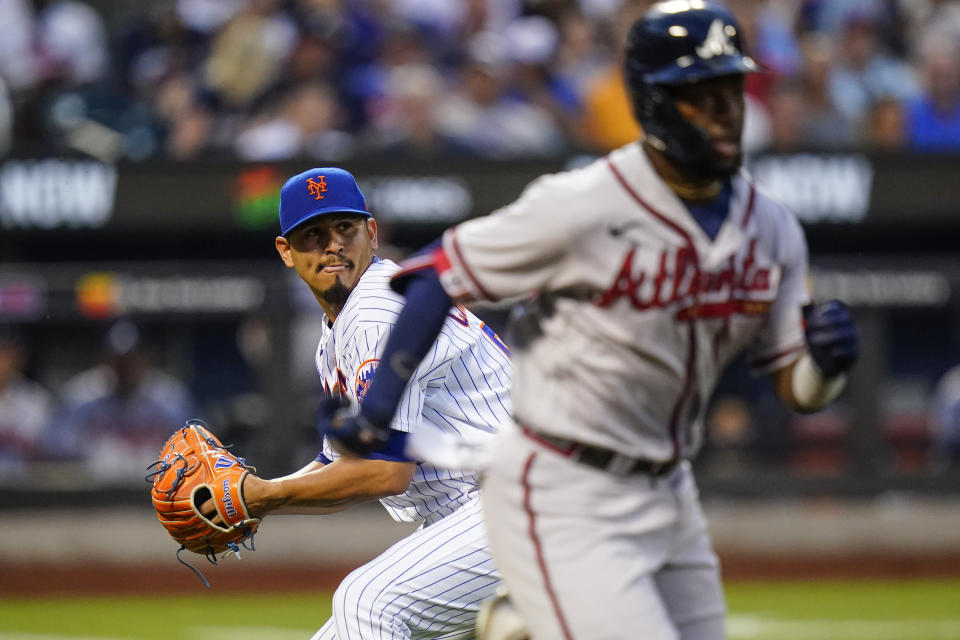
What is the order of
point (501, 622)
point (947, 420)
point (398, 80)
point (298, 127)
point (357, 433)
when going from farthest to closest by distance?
point (398, 80)
point (298, 127)
point (947, 420)
point (501, 622)
point (357, 433)

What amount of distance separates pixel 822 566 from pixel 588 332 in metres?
6.26

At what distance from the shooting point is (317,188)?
395 cm

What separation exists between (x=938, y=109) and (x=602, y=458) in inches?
300

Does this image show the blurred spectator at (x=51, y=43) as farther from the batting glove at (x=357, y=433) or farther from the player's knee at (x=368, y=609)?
the batting glove at (x=357, y=433)

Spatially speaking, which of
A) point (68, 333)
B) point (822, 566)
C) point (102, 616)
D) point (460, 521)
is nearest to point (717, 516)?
point (822, 566)

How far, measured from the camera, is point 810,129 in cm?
965

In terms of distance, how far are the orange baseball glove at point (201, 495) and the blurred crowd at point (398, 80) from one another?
5316 millimetres

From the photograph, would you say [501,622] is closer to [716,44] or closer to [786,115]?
[716,44]

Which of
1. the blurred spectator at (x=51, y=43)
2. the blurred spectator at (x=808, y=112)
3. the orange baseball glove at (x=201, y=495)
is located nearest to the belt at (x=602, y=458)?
the orange baseball glove at (x=201, y=495)

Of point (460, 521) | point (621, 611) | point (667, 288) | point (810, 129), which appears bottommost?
point (621, 611)

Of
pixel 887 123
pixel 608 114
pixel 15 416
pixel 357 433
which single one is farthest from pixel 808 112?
pixel 357 433

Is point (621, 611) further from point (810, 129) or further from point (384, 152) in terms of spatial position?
point (810, 129)

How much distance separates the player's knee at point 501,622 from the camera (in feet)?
10.1

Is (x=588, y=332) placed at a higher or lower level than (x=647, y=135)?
lower
